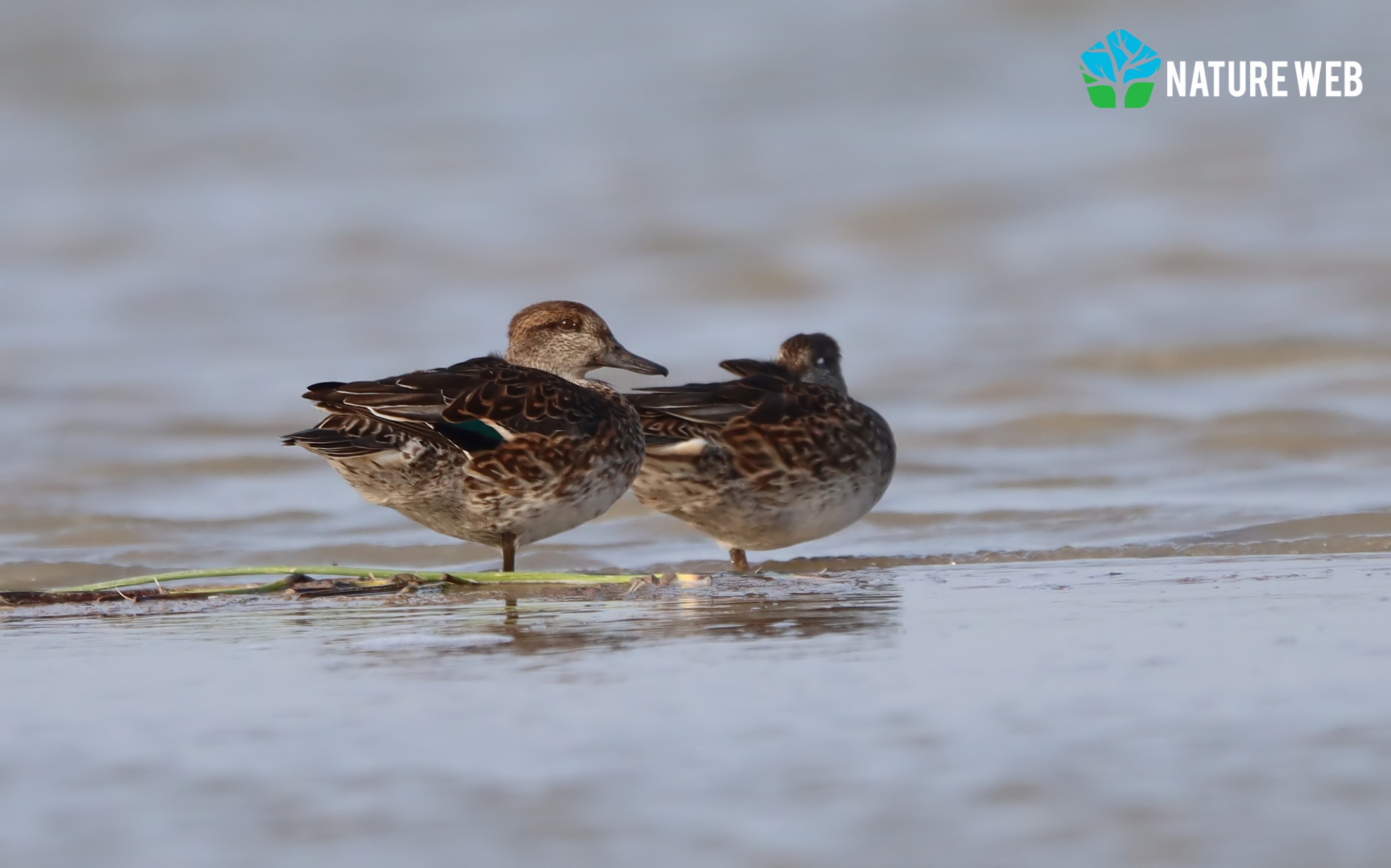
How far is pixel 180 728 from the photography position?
355cm

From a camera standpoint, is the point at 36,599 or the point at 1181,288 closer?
the point at 36,599

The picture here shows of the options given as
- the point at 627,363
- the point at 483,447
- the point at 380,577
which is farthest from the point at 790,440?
the point at 380,577

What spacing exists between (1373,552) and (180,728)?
14.9 ft

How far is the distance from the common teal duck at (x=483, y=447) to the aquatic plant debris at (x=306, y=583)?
0.47 m

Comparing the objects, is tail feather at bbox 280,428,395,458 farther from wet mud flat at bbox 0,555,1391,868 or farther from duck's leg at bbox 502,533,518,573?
wet mud flat at bbox 0,555,1391,868

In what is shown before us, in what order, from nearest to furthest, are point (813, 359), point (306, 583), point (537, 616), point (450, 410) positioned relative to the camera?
1. point (537, 616)
2. point (306, 583)
3. point (450, 410)
4. point (813, 359)

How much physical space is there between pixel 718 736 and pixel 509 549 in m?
3.57

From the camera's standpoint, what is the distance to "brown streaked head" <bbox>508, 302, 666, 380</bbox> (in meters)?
7.69

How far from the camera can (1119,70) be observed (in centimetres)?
1712

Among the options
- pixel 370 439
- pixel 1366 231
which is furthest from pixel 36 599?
pixel 1366 231

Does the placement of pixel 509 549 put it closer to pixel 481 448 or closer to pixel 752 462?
pixel 481 448

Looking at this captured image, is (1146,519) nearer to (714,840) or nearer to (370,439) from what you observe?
(370,439)

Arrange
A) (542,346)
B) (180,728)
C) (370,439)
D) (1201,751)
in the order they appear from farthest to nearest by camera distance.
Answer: (542,346)
(370,439)
(180,728)
(1201,751)

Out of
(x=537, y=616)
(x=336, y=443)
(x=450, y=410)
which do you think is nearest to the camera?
(x=537, y=616)
